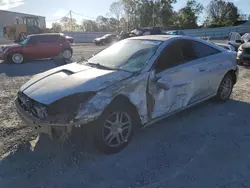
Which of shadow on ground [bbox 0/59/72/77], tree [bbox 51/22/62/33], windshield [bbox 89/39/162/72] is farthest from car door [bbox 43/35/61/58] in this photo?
tree [bbox 51/22/62/33]

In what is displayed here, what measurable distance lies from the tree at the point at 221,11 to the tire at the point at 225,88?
6517 cm

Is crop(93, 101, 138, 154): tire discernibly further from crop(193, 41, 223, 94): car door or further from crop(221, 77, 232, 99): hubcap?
crop(221, 77, 232, 99): hubcap

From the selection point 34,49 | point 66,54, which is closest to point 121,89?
point 34,49

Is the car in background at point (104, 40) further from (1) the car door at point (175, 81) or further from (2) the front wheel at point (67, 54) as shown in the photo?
(1) the car door at point (175, 81)

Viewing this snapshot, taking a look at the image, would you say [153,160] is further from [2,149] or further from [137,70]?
[2,149]

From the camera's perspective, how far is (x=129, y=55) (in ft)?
12.8

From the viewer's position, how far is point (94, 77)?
3.26 metres

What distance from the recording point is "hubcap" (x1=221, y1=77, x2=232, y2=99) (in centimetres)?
509

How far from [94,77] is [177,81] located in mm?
1384

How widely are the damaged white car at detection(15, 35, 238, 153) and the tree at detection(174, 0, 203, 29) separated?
180 feet

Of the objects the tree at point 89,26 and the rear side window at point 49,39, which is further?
the tree at point 89,26

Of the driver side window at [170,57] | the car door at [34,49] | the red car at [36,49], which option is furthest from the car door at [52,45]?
the driver side window at [170,57]

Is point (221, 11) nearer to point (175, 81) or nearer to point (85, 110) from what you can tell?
point (175, 81)

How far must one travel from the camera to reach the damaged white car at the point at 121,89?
9.62ft
